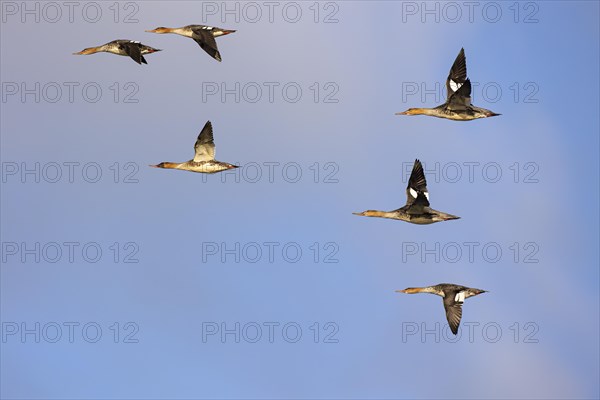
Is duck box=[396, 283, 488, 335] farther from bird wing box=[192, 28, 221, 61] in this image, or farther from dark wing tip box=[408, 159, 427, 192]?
bird wing box=[192, 28, 221, 61]

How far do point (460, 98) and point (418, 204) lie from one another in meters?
3.86

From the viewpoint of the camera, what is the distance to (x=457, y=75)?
64.1m

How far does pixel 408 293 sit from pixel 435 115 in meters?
6.32

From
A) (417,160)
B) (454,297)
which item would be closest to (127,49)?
(417,160)

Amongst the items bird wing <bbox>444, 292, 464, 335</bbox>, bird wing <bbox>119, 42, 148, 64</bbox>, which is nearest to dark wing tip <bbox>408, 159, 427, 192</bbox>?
bird wing <bbox>444, 292, 464, 335</bbox>

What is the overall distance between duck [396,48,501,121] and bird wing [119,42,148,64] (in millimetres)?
10407

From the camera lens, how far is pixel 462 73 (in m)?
64.1

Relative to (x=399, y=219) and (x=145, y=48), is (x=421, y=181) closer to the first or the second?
(x=399, y=219)

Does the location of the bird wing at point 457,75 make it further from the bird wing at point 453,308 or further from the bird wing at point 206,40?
the bird wing at point 206,40

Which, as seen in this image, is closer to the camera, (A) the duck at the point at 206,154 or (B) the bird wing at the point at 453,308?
(B) the bird wing at the point at 453,308

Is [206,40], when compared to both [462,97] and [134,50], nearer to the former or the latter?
[134,50]

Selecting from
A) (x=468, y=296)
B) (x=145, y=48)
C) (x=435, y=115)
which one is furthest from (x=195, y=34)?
(x=468, y=296)

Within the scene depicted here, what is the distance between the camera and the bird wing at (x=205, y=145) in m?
63.8

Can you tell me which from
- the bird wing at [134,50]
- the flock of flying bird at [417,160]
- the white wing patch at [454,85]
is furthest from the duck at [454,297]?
the bird wing at [134,50]
